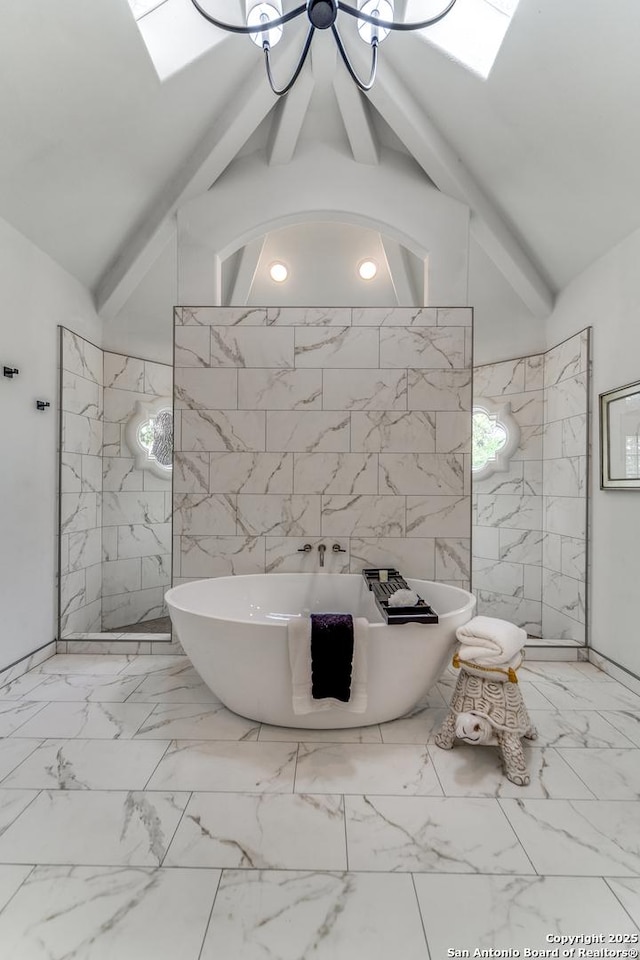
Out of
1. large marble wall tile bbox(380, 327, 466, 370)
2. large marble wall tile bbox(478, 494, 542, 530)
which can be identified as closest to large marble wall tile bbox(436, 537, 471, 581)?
large marble wall tile bbox(478, 494, 542, 530)

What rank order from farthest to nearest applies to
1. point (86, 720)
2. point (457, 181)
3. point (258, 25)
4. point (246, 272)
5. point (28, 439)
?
point (246, 272), point (457, 181), point (28, 439), point (86, 720), point (258, 25)

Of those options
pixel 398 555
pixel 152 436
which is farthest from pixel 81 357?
pixel 398 555

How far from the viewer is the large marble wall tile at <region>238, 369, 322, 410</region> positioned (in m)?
3.28

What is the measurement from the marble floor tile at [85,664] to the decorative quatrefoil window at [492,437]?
9.14ft

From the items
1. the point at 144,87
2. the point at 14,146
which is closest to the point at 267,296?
the point at 144,87

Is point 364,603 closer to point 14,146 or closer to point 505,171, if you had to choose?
point 505,171

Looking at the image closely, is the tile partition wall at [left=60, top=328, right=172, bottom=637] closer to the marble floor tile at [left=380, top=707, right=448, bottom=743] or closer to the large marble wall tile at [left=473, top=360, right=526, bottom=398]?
the marble floor tile at [left=380, top=707, right=448, bottom=743]

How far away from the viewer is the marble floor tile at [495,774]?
6.02 ft

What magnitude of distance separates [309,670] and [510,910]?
106 centimetres

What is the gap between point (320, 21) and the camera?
1.64 meters

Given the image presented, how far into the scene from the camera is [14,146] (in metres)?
2.42

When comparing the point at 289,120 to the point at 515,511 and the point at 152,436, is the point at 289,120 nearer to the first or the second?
the point at 152,436

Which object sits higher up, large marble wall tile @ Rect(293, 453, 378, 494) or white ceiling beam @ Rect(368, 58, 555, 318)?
white ceiling beam @ Rect(368, 58, 555, 318)

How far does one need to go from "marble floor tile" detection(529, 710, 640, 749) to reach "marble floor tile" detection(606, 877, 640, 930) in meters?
0.76
